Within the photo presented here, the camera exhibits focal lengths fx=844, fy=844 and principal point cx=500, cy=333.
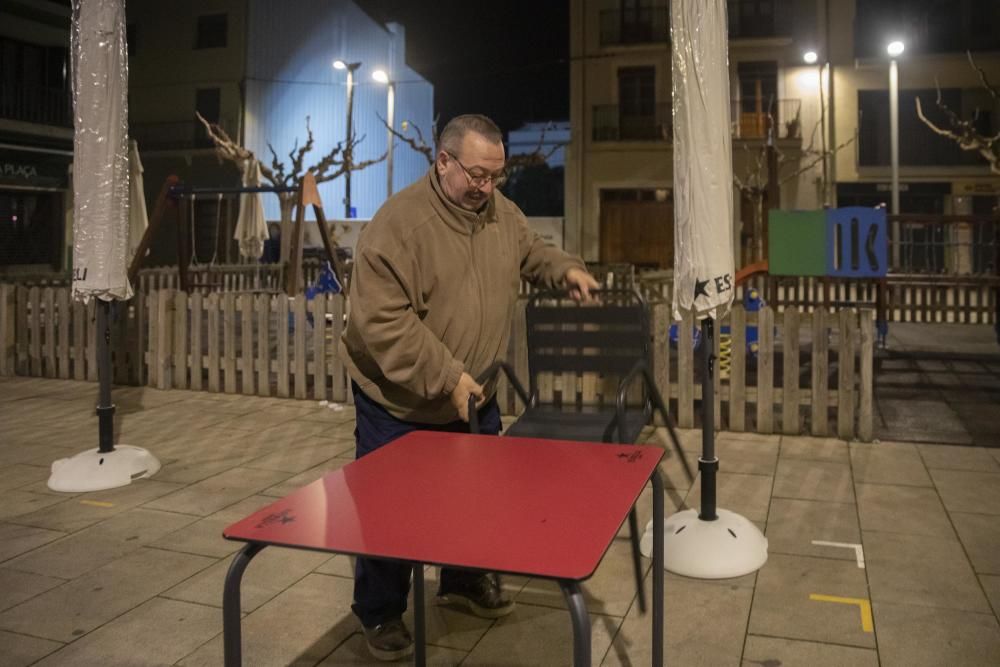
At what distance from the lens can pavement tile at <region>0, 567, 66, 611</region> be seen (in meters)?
3.67

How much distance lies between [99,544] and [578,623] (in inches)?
137

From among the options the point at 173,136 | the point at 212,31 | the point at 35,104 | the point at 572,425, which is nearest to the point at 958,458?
the point at 572,425

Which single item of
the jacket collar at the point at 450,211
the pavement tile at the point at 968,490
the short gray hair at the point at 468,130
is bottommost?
the pavement tile at the point at 968,490

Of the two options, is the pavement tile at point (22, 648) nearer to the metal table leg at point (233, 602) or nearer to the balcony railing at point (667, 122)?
the metal table leg at point (233, 602)

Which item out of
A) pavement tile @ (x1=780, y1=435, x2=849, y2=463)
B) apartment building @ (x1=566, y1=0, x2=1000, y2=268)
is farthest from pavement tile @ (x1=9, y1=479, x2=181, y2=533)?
apartment building @ (x1=566, y1=0, x2=1000, y2=268)

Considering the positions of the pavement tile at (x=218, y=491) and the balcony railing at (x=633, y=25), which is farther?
the balcony railing at (x=633, y=25)

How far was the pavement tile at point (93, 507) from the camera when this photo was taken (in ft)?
15.5

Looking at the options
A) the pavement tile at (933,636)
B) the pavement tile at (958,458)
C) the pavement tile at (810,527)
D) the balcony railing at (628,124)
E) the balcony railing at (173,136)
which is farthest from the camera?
the balcony railing at (173,136)

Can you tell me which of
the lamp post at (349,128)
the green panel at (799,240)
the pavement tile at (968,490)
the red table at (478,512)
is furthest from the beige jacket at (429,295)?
the lamp post at (349,128)

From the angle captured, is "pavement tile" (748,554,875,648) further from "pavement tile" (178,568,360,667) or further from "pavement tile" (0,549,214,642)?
"pavement tile" (0,549,214,642)

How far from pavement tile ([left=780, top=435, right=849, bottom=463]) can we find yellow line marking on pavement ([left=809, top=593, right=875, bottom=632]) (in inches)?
99.5

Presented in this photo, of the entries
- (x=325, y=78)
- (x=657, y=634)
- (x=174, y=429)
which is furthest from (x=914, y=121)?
(x=657, y=634)

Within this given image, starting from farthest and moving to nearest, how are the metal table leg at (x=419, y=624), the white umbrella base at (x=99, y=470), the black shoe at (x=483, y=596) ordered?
the white umbrella base at (x=99, y=470)
the black shoe at (x=483, y=596)
the metal table leg at (x=419, y=624)

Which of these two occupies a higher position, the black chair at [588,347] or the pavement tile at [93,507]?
the black chair at [588,347]
